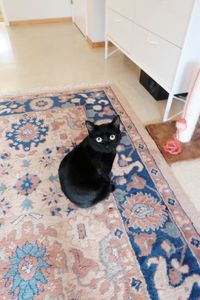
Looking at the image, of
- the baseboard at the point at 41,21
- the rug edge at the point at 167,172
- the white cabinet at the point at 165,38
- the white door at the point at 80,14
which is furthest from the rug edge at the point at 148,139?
the baseboard at the point at 41,21

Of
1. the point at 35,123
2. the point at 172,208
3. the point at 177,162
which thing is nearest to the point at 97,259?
the point at 172,208

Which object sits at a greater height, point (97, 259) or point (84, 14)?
point (84, 14)

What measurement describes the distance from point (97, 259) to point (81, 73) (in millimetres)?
2060

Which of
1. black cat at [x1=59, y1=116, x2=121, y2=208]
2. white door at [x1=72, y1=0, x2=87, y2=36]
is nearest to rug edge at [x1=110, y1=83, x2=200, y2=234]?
black cat at [x1=59, y1=116, x2=121, y2=208]

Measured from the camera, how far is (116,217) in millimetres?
1175

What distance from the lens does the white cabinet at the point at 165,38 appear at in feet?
4.26

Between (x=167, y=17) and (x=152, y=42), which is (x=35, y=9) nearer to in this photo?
(x=152, y=42)

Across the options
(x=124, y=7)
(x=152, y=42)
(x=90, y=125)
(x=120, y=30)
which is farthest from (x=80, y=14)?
(x=90, y=125)

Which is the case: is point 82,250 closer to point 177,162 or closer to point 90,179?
point 90,179

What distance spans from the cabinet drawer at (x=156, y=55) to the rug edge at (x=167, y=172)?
1.13ft

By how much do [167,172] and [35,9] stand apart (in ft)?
13.1

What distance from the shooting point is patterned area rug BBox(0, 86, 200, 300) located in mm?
939

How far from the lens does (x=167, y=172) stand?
4.59 ft

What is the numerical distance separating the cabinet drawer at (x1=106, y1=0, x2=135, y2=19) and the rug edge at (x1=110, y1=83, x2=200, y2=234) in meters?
0.78
